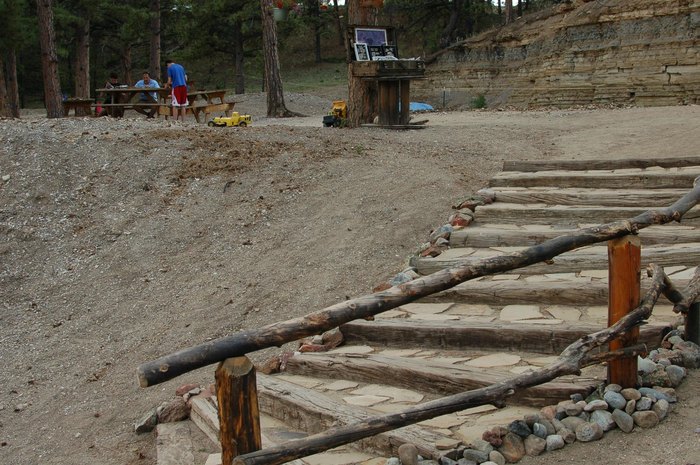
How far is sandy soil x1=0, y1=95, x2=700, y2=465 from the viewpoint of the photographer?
661cm

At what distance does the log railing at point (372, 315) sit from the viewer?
9.69 ft

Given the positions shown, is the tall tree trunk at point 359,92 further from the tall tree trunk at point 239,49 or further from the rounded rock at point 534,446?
the tall tree trunk at point 239,49

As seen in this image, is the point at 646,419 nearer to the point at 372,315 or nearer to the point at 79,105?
the point at 372,315

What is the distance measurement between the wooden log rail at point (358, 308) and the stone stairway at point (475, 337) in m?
0.73

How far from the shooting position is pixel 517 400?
4.16 m

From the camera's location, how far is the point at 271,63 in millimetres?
17562

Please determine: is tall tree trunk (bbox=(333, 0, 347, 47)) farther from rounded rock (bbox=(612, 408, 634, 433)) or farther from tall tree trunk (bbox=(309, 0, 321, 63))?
rounded rock (bbox=(612, 408, 634, 433))

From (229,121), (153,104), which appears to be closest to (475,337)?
(229,121)

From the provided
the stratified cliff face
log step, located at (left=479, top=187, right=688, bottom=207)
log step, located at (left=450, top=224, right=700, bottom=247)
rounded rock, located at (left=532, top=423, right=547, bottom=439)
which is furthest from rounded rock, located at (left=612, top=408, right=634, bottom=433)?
the stratified cliff face

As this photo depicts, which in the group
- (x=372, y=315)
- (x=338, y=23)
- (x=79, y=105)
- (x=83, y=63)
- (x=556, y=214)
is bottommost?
(x=556, y=214)

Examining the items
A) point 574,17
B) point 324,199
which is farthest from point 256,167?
point 574,17

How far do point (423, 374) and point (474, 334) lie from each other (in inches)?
24.8

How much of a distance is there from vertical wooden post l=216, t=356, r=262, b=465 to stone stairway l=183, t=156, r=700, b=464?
1.04 meters

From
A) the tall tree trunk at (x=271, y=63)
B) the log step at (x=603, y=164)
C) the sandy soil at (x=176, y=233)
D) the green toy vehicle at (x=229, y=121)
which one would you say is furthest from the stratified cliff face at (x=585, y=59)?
the log step at (x=603, y=164)
